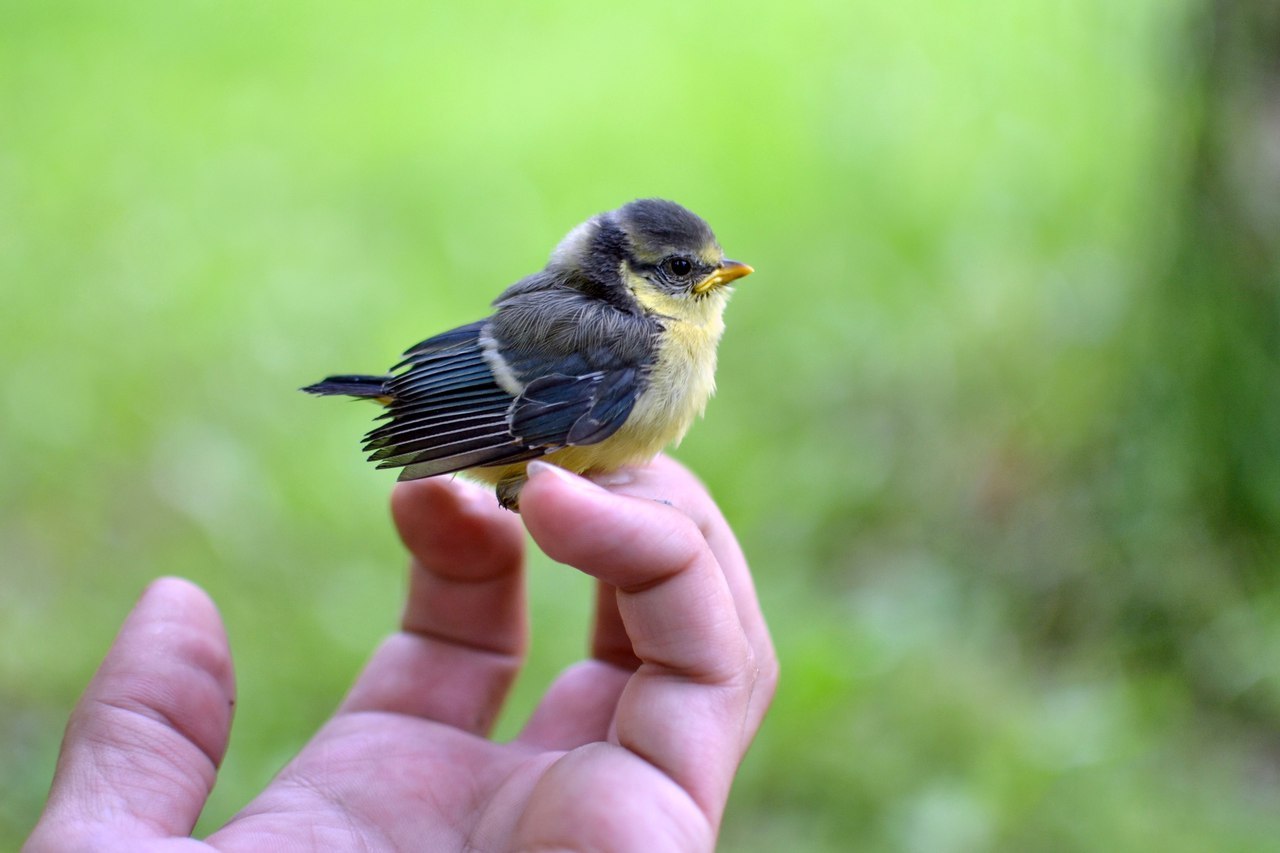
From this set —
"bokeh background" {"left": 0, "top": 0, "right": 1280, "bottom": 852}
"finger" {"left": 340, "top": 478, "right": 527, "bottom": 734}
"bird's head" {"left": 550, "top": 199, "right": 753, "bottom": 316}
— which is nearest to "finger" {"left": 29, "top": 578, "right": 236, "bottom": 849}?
"finger" {"left": 340, "top": 478, "right": 527, "bottom": 734}

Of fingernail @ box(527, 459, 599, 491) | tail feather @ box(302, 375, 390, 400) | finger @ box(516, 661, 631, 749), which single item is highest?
tail feather @ box(302, 375, 390, 400)

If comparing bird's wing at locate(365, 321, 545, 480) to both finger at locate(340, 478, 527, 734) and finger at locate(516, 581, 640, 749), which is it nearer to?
finger at locate(340, 478, 527, 734)

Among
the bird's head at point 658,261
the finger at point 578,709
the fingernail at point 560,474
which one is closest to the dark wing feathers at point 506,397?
the bird's head at point 658,261

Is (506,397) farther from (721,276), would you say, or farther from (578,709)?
(578,709)

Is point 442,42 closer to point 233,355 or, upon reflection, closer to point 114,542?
point 233,355

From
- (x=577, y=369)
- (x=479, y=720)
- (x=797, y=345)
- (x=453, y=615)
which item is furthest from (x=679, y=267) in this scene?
(x=797, y=345)
